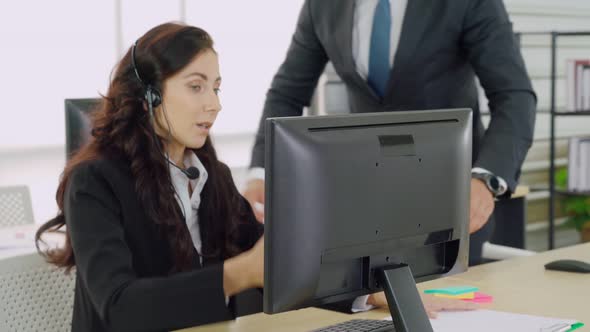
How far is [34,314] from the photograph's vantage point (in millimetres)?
1742

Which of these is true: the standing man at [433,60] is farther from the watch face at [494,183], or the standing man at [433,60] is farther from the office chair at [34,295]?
the office chair at [34,295]

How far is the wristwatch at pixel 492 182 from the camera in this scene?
190 cm

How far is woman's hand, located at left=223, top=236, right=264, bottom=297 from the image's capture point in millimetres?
1447

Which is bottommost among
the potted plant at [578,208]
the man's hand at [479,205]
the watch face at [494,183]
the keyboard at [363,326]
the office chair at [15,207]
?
the potted plant at [578,208]

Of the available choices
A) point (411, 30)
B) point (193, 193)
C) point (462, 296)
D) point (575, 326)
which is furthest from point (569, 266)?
point (193, 193)

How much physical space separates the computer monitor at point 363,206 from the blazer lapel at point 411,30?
0.81 metres

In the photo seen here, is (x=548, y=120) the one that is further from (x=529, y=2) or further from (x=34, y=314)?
(x=34, y=314)

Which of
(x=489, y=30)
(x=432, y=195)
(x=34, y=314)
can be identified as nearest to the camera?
(x=432, y=195)

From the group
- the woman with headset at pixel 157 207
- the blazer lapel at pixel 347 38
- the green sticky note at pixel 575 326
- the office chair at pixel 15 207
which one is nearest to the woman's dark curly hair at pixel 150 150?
the woman with headset at pixel 157 207

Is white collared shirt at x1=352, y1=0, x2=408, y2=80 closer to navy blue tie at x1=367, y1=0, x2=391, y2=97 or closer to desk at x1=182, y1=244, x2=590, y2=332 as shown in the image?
navy blue tie at x1=367, y1=0, x2=391, y2=97

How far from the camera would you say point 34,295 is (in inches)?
68.6

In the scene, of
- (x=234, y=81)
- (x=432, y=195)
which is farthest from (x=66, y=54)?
(x=432, y=195)

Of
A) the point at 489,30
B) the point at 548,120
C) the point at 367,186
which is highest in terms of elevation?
the point at 489,30

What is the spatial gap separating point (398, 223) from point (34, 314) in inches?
32.9
